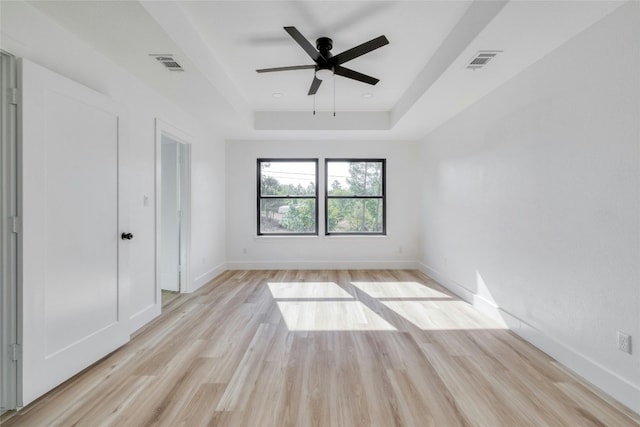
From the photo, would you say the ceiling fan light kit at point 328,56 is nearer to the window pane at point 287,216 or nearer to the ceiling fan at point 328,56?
the ceiling fan at point 328,56

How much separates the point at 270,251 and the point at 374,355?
12.0ft

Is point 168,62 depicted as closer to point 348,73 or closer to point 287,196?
point 348,73

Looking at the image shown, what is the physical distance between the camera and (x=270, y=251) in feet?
18.7

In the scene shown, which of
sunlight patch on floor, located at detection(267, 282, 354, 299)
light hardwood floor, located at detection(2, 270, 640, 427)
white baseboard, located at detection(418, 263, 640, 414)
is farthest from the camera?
sunlight patch on floor, located at detection(267, 282, 354, 299)

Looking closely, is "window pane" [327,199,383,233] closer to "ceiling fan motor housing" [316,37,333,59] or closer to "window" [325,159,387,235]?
"window" [325,159,387,235]

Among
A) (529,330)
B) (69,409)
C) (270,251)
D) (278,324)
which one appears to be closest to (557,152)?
(529,330)

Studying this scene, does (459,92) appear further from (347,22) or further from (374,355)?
(374,355)

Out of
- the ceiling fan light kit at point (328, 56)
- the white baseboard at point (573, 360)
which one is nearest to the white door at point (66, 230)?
the ceiling fan light kit at point (328, 56)

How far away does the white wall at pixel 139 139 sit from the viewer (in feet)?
6.27

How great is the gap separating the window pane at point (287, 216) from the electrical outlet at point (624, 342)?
445 cm

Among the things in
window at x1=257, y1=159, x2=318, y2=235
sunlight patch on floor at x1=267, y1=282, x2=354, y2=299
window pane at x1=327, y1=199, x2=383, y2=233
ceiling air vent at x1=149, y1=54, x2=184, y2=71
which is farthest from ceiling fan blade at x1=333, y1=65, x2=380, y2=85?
window pane at x1=327, y1=199, x2=383, y2=233

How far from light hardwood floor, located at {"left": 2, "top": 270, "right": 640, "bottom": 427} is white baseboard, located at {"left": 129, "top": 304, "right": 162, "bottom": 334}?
0.10m

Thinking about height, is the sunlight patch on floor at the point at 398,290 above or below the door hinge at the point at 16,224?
below

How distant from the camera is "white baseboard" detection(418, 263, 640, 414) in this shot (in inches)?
70.4
